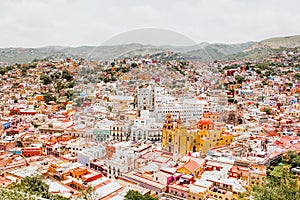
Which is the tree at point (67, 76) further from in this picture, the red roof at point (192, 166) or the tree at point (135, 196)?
the tree at point (135, 196)

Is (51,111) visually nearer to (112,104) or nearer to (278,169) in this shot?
(112,104)

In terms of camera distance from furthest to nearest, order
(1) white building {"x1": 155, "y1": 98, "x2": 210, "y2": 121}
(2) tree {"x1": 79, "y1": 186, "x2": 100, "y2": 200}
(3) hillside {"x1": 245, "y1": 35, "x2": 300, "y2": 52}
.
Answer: (3) hillside {"x1": 245, "y1": 35, "x2": 300, "y2": 52} → (1) white building {"x1": 155, "y1": 98, "x2": 210, "y2": 121} → (2) tree {"x1": 79, "y1": 186, "x2": 100, "y2": 200}

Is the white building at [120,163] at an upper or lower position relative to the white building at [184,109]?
lower

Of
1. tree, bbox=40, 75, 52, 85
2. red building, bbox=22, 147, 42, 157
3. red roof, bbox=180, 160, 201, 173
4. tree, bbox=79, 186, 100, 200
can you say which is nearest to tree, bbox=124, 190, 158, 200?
tree, bbox=79, 186, 100, 200

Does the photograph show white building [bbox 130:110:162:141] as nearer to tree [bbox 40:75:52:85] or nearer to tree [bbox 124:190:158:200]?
tree [bbox 124:190:158:200]

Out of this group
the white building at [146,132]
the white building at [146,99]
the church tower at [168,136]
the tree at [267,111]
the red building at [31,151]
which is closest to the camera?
the red building at [31,151]

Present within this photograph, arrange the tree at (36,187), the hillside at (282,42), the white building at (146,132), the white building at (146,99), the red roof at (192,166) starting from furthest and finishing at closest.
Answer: the hillside at (282,42) < the white building at (146,99) < the white building at (146,132) < the red roof at (192,166) < the tree at (36,187)

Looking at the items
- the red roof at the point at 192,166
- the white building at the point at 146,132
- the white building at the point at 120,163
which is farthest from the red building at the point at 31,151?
the red roof at the point at 192,166

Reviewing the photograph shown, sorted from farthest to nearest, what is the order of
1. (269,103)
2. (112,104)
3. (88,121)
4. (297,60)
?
(297,60), (269,103), (112,104), (88,121)

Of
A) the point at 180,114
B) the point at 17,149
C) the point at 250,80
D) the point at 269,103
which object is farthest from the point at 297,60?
the point at 17,149
